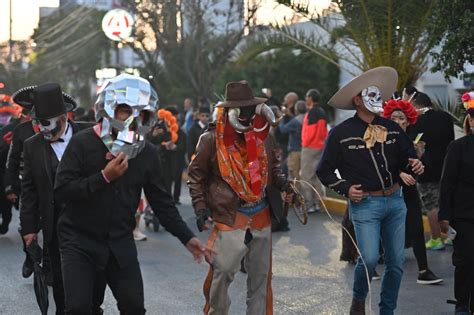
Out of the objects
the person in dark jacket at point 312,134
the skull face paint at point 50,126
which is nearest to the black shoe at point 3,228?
the person in dark jacket at point 312,134

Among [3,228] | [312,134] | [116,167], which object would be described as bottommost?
[3,228]

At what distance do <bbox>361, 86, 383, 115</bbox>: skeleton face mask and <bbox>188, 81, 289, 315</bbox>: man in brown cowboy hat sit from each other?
767mm

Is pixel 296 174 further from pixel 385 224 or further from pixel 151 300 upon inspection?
pixel 385 224

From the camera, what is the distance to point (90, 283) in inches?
230

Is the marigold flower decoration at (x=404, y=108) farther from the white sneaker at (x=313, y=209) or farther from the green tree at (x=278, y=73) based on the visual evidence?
the green tree at (x=278, y=73)

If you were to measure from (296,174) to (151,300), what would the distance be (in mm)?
8164

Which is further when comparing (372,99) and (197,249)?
(372,99)

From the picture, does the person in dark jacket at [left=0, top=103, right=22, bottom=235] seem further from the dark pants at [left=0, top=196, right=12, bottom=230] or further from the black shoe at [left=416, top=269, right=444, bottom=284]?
the black shoe at [left=416, top=269, right=444, bottom=284]

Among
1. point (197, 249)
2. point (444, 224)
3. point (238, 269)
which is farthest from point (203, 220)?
point (444, 224)

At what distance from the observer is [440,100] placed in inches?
513

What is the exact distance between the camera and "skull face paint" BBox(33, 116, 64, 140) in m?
7.28

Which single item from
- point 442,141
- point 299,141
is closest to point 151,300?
point 442,141

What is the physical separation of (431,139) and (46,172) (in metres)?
5.07

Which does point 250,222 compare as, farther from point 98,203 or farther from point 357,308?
point 98,203
